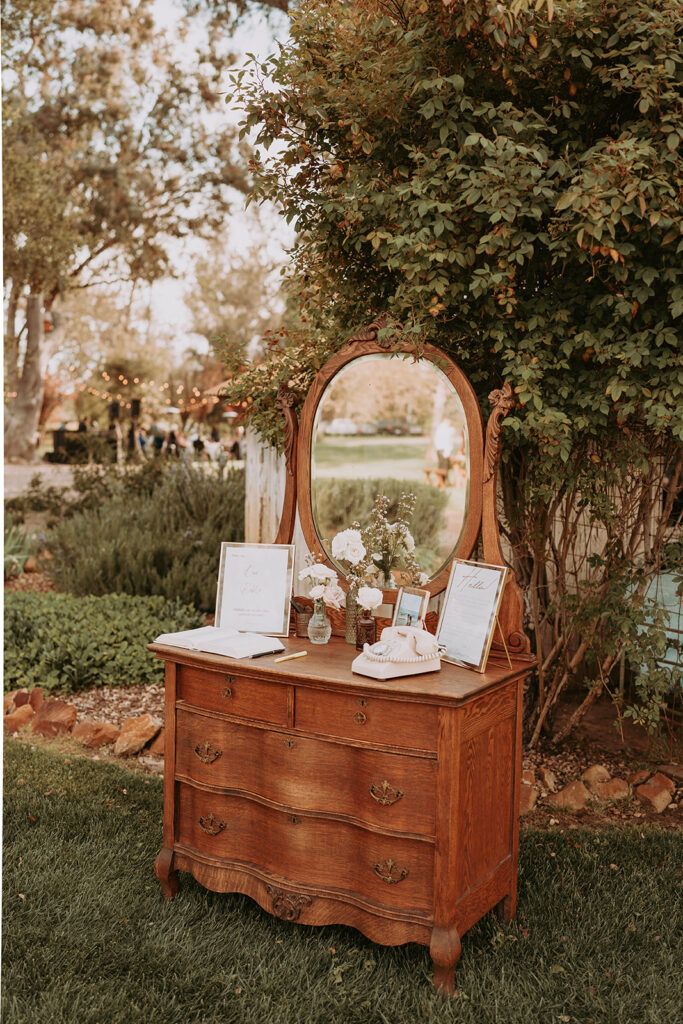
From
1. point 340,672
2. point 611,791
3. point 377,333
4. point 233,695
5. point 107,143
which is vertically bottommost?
point 611,791

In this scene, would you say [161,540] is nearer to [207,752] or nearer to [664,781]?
[207,752]

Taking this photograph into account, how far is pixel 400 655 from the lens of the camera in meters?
2.83

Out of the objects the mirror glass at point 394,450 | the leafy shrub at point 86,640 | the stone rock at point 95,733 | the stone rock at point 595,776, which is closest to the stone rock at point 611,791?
the stone rock at point 595,776

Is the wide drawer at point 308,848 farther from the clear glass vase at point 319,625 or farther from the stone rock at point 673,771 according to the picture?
the stone rock at point 673,771

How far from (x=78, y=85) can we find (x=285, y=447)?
14.1 m

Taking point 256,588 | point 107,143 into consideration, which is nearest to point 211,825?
point 256,588

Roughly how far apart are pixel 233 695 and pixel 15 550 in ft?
21.0

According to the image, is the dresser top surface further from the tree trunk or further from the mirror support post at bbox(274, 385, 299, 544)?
the tree trunk

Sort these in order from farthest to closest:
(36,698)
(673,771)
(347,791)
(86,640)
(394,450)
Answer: (86,640)
(36,698)
(673,771)
(394,450)
(347,791)

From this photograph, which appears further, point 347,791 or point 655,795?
point 655,795

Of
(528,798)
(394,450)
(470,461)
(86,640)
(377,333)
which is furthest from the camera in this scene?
(86,640)

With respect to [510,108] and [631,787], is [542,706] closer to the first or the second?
[631,787]

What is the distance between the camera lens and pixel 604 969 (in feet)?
9.42

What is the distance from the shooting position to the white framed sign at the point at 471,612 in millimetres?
2902
